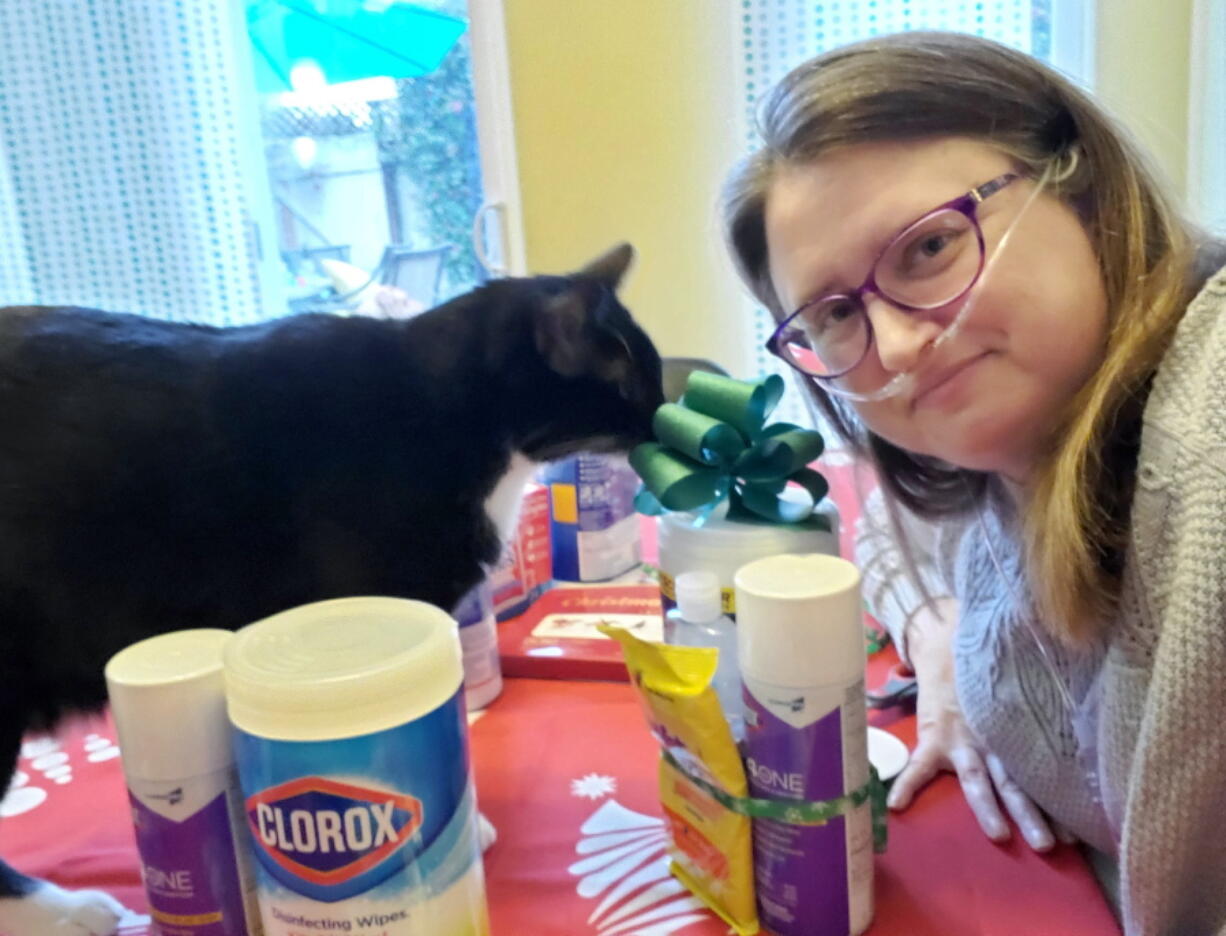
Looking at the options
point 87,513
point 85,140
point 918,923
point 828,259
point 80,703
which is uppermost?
point 85,140

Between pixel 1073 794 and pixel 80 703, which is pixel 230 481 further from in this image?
pixel 1073 794

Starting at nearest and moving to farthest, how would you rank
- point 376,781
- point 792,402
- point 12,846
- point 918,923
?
point 376,781, point 918,923, point 12,846, point 792,402

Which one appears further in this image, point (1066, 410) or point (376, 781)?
point (1066, 410)

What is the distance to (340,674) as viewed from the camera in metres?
0.40

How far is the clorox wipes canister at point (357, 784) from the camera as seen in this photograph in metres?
0.39

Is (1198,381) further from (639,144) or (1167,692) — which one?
(639,144)

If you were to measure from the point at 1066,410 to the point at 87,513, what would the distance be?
1.92ft

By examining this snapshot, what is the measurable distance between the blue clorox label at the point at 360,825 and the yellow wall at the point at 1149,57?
6.20ft

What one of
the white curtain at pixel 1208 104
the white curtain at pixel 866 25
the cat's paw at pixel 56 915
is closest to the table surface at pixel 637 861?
the cat's paw at pixel 56 915

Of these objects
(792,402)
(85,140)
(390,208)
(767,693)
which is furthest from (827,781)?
(85,140)

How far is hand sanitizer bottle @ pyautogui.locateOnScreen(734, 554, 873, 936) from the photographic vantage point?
47 cm

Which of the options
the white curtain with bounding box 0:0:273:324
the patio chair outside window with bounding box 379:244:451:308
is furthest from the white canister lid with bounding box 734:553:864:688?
the white curtain with bounding box 0:0:273:324

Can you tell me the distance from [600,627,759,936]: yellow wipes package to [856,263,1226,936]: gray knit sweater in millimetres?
201

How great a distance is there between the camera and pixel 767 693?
0.48m
